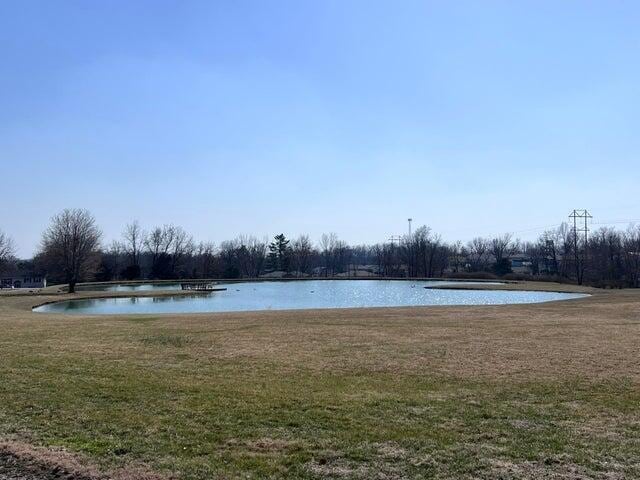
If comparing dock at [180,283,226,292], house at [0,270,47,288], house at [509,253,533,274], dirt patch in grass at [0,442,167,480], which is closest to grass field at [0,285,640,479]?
dirt patch in grass at [0,442,167,480]

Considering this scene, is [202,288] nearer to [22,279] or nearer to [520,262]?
[22,279]

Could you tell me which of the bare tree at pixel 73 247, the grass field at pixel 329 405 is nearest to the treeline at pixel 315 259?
the bare tree at pixel 73 247

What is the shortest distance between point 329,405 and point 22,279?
8864cm

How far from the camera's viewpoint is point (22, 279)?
275 feet

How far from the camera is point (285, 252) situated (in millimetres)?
107250

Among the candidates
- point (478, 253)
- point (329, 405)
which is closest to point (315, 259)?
point (478, 253)

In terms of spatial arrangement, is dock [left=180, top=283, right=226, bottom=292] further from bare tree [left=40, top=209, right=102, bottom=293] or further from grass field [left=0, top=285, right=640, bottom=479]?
grass field [left=0, top=285, right=640, bottom=479]

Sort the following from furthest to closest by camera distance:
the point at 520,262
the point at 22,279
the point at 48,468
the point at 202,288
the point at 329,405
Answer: the point at 520,262 < the point at 22,279 < the point at 202,288 < the point at 329,405 < the point at 48,468

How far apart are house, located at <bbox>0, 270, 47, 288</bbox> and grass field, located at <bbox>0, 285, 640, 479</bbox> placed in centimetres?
5907

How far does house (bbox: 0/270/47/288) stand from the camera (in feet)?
216

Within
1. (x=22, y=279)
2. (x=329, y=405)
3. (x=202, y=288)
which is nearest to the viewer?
(x=329, y=405)

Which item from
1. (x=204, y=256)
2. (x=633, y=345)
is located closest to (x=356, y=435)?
(x=633, y=345)

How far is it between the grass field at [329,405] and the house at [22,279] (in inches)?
2326

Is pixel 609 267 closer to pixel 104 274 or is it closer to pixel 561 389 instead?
pixel 104 274
